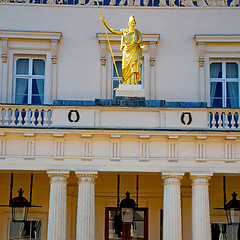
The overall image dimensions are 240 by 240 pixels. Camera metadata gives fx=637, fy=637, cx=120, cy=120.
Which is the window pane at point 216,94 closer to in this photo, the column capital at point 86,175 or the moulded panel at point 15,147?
the column capital at point 86,175

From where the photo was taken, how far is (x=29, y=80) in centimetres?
2225

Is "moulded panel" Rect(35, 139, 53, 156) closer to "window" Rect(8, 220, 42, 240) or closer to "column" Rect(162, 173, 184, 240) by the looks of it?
"column" Rect(162, 173, 184, 240)

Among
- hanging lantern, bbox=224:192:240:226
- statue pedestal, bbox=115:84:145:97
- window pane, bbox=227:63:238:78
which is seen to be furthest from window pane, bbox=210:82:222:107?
hanging lantern, bbox=224:192:240:226

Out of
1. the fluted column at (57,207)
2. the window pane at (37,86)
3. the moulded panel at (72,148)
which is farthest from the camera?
the window pane at (37,86)

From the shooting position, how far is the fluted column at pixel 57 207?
17.8 m

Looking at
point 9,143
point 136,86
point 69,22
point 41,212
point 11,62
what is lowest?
point 41,212

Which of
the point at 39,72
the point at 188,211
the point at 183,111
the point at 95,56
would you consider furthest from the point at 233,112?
the point at 39,72

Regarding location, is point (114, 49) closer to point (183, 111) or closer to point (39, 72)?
point (39, 72)

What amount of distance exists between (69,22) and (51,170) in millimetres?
6489

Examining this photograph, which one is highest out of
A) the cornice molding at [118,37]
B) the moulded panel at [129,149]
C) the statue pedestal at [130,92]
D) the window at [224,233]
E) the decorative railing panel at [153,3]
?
the decorative railing panel at [153,3]

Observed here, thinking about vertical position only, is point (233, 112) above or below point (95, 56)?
below

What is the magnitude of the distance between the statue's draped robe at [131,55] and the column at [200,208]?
144 inches

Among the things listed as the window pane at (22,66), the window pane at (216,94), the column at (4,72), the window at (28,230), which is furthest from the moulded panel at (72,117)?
the window pane at (216,94)

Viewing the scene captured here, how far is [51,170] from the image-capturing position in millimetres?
18156
